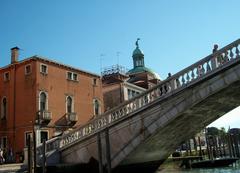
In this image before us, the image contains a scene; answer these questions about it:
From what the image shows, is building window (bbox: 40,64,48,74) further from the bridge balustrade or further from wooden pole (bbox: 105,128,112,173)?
wooden pole (bbox: 105,128,112,173)

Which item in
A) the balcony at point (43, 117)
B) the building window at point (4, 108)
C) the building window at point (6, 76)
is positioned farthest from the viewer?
the building window at point (6, 76)

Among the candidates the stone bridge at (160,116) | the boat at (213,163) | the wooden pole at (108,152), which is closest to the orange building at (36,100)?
the stone bridge at (160,116)

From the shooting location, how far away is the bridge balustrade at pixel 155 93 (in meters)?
11.4

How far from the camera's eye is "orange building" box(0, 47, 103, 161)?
19.1 m

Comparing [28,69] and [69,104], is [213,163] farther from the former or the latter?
[28,69]

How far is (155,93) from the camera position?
42.3 ft

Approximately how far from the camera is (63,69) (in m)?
21.2

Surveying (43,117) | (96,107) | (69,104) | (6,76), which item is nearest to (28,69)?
(6,76)

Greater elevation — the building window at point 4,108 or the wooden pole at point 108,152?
the building window at point 4,108

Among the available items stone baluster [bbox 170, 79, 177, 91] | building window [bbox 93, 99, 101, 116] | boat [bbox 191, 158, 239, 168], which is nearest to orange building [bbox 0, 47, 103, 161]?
building window [bbox 93, 99, 101, 116]

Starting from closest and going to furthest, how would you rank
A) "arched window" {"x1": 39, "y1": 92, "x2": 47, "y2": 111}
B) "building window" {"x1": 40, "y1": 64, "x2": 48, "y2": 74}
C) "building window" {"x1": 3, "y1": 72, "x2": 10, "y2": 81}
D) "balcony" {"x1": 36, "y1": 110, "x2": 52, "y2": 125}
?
"balcony" {"x1": 36, "y1": 110, "x2": 52, "y2": 125}
"arched window" {"x1": 39, "y1": 92, "x2": 47, "y2": 111}
"building window" {"x1": 40, "y1": 64, "x2": 48, "y2": 74}
"building window" {"x1": 3, "y1": 72, "x2": 10, "y2": 81}

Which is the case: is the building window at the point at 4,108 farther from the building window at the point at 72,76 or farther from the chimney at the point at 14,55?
the building window at the point at 72,76

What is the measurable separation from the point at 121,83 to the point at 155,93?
587 inches

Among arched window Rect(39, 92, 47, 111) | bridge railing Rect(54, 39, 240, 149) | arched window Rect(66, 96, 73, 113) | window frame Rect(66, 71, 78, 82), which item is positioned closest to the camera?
bridge railing Rect(54, 39, 240, 149)
